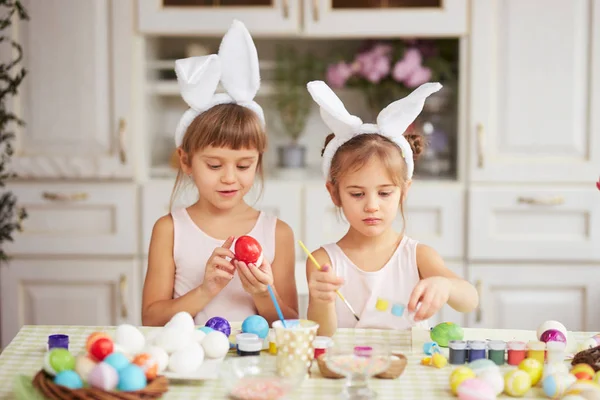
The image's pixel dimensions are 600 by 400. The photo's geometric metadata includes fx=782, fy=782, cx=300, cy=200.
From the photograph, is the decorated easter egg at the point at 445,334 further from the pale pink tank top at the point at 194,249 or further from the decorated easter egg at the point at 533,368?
the pale pink tank top at the point at 194,249

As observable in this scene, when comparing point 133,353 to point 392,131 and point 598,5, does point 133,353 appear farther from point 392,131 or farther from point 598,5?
point 598,5

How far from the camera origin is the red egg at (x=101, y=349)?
1297 millimetres

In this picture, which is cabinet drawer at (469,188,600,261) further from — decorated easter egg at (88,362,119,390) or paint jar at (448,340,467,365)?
decorated easter egg at (88,362,119,390)

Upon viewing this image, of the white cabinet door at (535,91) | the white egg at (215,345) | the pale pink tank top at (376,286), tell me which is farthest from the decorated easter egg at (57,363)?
the white cabinet door at (535,91)

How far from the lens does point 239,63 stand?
1.88 meters

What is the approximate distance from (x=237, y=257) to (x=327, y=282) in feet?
0.76

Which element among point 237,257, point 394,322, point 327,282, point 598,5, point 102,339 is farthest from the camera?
point 598,5

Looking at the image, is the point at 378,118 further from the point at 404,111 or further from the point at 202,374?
the point at 202,374

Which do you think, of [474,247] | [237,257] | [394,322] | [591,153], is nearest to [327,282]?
[237,257]

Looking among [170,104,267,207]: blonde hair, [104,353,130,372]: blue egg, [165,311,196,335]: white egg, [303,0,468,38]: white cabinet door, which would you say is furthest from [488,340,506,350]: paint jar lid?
[303,0,468,38]: white cabinet door

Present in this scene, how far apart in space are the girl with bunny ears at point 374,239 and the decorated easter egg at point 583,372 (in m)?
0.30

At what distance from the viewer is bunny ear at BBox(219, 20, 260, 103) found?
1.85 m

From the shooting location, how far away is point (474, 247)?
303cm

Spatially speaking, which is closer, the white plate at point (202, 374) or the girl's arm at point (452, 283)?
the white plate at point (202, 374)
